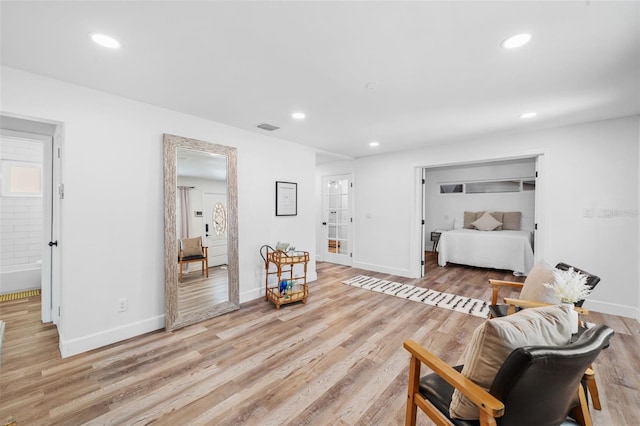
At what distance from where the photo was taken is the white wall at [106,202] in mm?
2312

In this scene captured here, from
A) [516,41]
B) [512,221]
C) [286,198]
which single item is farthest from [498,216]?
[516,41]

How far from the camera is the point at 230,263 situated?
3.41 meters

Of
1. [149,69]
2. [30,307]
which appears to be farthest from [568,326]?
[30,307]

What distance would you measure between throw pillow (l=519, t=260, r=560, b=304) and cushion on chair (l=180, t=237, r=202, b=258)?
3.42 metres

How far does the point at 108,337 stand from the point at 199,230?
130 cm

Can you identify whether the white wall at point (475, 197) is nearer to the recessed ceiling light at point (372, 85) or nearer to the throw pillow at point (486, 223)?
the throw pillow at point (486, 223)

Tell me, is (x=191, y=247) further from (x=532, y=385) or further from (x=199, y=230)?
(x=532, y=385)

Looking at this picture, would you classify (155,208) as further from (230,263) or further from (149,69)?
(149,69)

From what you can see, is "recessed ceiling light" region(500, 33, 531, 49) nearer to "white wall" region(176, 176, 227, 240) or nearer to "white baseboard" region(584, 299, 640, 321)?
"white wall" region(176, 176, 227, 240)

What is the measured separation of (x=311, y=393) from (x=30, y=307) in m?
3.90

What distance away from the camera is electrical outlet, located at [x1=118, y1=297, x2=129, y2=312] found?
2.61 meters

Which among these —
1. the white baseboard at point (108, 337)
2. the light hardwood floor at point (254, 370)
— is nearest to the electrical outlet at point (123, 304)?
the white baseboard at point (108, 337)

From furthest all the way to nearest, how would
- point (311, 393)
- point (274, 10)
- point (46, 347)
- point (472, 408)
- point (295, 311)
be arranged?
point (295, 311) < point (46, 347) < point (311, 393) < point (274, 10) < point (472, 408)

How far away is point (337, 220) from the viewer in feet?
20.3
